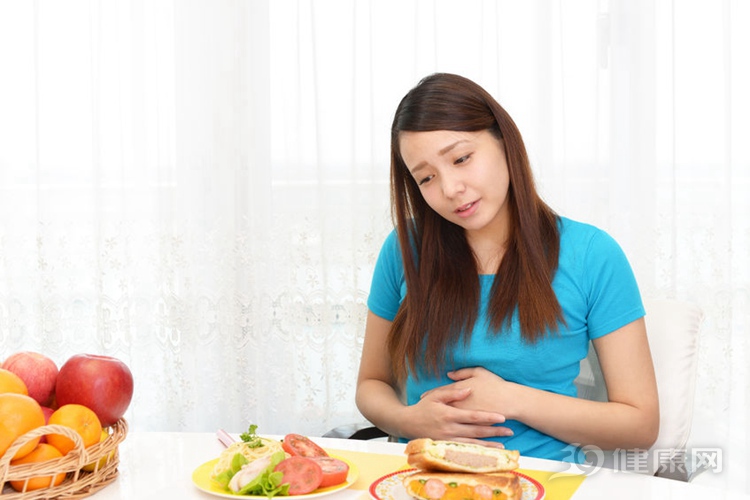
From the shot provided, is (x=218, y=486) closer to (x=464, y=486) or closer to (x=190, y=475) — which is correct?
(x=190, y=475)

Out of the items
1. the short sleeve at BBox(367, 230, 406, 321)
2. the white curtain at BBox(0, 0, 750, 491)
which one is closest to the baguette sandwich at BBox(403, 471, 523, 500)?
the short sleeve at BBox(367, 230, 406, 321)

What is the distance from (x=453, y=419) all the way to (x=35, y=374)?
742 millimetres

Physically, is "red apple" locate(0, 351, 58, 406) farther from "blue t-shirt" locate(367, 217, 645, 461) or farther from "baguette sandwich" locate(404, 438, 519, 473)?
"blue t-shirt" locate(367, 217, 645, 461)

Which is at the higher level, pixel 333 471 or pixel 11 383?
pixel 11 383

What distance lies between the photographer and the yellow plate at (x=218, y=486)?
1.21 m

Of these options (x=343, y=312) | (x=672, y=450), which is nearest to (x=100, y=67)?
(x=343, y=312)

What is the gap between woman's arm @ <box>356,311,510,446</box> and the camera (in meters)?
1.61

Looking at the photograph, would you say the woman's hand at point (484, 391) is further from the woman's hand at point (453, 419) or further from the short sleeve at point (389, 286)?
the short sleeve at point (389, 286)

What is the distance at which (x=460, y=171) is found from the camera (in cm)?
164

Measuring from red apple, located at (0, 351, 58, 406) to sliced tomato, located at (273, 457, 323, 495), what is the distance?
0.38 metres

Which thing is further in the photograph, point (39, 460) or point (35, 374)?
point (35, 374)

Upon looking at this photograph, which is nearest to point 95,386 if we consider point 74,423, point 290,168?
point 74,423

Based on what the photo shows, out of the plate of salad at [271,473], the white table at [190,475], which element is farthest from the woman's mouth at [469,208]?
the plate of salad at [271,473]

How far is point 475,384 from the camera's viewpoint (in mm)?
1649
